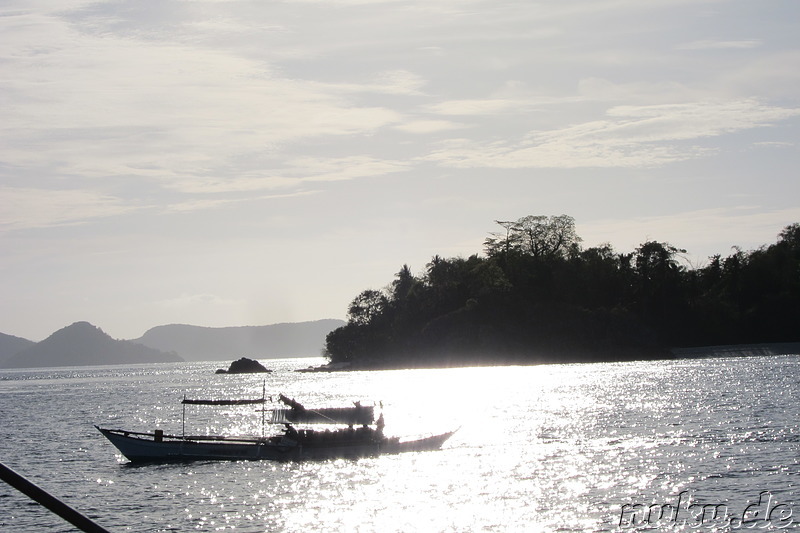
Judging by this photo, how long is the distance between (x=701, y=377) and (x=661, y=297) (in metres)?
72.7

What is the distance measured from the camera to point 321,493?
145 ft

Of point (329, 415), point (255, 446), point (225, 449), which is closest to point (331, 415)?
point (329, 415)

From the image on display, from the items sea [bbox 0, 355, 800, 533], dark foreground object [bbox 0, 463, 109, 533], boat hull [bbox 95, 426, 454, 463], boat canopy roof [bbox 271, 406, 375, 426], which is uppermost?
dark foreground object [bbox 0, 463, 109, 533]

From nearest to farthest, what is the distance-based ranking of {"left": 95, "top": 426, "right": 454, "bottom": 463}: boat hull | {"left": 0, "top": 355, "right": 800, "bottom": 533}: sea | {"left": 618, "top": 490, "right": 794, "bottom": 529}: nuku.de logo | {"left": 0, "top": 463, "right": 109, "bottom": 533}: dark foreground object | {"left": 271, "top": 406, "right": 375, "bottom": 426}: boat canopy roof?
{"left": 0, "top": 463, "right": 109, "bottom": 533}: dark foreground object < {"left": 618, "top": 490, "right": 794, "bottom": 529}: nuku.de logo < {"left": 0, "top": 355, "right": 800, "bottom": 533}: sea < {"left": 95, "top": 426, "right": 454, "bottom": 463}: boat hull < {"left": 271, "top": 406, "right": 375, "bottom": 426}: boat canopy roof

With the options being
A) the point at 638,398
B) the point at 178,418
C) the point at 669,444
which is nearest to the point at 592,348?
the point at 638,398

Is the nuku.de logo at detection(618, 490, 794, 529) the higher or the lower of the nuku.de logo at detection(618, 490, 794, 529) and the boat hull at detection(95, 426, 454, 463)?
the lower

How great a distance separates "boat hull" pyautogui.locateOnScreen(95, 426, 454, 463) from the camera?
57031 millimetres

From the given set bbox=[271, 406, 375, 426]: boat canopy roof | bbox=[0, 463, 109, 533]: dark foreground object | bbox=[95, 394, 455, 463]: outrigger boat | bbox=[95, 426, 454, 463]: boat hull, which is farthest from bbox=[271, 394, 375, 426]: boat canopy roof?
bbox=[0, 463, 109, 533]: dark foreground object

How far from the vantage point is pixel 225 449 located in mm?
57188

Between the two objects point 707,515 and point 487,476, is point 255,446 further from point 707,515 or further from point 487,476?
point 707,515

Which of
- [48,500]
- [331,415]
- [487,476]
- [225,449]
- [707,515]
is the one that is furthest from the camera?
[331,415]

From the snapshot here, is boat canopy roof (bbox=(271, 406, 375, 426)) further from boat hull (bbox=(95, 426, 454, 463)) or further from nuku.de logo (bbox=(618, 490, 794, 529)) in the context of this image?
nuku.de logo (bbox=(618, 490, 794, 529))

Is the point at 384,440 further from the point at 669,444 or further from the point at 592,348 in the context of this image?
the point at 592,348

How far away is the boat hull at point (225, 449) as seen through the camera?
57.0m
